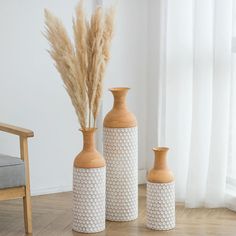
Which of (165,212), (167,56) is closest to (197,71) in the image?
(167,56)

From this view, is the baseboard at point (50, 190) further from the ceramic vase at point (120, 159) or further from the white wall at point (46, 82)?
the ceramic vase at point (120, 159)

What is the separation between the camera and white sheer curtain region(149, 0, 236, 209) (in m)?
3.99

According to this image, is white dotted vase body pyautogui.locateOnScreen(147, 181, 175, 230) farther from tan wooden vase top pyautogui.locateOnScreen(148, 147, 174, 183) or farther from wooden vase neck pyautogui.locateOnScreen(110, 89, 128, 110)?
wooden vase neck pyautogui.locateOnScreen(110, 89, 128, 110)

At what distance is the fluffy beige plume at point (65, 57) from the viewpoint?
11.4 feet

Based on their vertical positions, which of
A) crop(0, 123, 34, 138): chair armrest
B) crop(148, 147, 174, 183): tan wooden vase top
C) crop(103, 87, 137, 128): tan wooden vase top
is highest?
crop(103, 87, 137, 128): tan wooden vase top

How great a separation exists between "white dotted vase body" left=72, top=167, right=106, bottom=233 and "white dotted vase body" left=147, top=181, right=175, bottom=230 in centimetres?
28

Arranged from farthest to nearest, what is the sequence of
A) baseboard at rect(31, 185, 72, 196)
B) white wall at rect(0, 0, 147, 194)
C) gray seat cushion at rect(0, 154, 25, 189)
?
baseboard at rect(31, 185, 72, 196)
white wall at rect(0, 0, 147, 194)
gray seat cushion at rect(0, 154, 25, 189)

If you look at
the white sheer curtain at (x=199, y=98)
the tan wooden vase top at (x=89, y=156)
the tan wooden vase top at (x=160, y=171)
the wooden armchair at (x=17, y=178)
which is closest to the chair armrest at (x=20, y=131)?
the wooden armchair at (x=17, y=178)

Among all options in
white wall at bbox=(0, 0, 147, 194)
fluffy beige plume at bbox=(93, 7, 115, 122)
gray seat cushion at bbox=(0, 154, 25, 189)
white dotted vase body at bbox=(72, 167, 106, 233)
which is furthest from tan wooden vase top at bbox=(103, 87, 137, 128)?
white wall at bbox=(0, 0, 147, 194)

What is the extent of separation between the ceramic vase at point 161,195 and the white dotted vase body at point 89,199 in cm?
28

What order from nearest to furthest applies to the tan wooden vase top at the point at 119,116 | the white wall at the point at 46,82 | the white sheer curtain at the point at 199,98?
the tan wooden vase top at the point at 119,116 → the white sheer curtain at the point at 199,98 → the white wall at the point at 46,82

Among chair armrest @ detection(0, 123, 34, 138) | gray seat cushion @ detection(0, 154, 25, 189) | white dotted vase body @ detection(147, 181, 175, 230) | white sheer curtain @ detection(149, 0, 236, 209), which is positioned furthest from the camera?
white sheer curtain @ detection(149, 0, 236, 209)

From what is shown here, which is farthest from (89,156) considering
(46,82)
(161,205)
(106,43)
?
(46,82)

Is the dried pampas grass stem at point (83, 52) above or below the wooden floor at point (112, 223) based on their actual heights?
above
